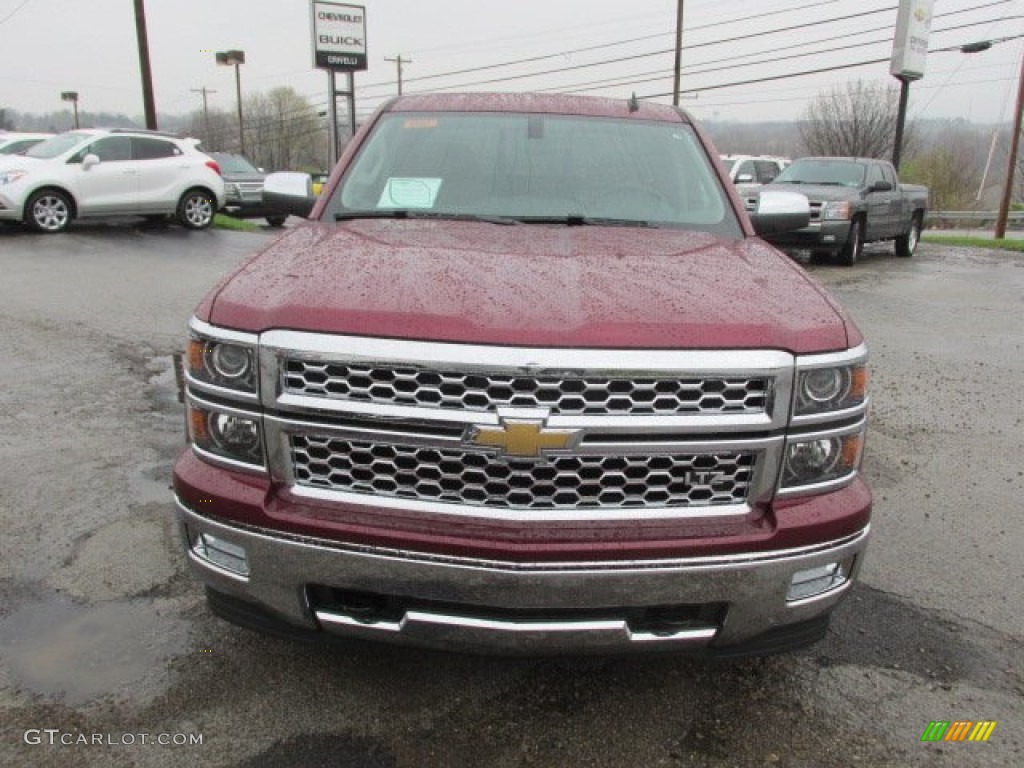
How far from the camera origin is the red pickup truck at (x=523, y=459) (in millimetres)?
2064

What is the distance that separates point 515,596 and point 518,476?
0.30 metres

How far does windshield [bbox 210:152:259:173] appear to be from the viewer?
19062mm

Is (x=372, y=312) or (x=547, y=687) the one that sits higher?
(x=372, y=312)

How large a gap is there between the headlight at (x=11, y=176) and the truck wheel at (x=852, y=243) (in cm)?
1336

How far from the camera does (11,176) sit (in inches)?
521

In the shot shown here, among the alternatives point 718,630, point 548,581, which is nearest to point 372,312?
point 548,581

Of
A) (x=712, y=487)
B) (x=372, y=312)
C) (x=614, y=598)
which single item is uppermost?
(x=372, y=312)

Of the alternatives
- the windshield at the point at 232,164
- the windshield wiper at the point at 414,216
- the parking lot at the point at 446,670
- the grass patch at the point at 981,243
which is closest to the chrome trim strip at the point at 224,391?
the parking lot at the point at 446,670

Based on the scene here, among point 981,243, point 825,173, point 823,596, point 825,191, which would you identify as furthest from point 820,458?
point 981,243

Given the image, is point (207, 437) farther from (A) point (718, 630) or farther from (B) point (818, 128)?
(B) point (818, 128)

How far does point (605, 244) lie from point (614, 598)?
1.31 m

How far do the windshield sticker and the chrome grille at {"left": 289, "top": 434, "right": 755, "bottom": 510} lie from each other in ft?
5.09

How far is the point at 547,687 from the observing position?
264 cm

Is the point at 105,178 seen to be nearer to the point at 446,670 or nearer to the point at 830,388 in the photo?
the point at 446,670
